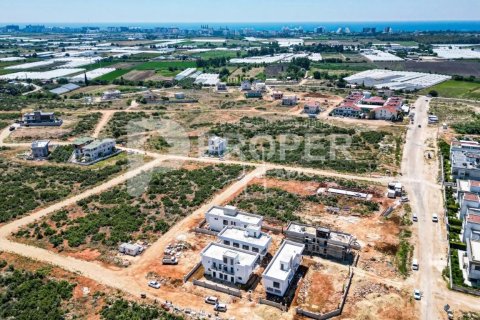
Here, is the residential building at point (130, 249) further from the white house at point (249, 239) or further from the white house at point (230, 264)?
the white house at point (249, 239)

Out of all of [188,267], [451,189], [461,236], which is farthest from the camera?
[451,189]

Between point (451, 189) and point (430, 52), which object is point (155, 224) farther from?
point (430, 52)

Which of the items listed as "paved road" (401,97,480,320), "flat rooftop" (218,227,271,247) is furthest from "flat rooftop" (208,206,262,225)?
"paved road" (401,97,480,320)

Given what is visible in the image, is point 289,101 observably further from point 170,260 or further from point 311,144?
point 170,260

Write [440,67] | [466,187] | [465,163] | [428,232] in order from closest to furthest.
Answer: [428,232] → [466,187] → [465,163] → [440,67]

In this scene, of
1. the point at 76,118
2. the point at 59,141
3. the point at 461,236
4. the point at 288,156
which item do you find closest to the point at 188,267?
the point at 461,236

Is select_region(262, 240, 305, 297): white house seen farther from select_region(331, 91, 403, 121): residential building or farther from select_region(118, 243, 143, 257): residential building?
select_region(331, 91, 403, 121): residential building

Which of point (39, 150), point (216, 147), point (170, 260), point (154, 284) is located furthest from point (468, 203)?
point (39, 150)
